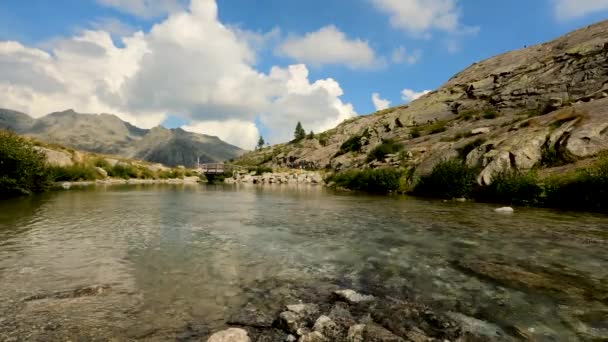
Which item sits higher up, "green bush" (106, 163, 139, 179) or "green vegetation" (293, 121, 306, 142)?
"green vegetation" (293, 121, 306, 142)

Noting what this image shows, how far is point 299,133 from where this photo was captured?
172m

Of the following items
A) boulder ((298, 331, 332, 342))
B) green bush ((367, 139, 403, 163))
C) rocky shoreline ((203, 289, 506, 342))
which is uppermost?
green bush ((367, 139, 403, 163))

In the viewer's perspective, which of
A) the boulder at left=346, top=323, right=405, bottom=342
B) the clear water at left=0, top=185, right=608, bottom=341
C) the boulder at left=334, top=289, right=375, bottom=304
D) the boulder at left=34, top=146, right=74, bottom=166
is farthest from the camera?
the boulder at left=34, top=146, right=74, bottom=166

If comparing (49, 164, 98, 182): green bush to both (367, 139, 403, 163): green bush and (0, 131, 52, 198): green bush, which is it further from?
(367, 139, 403, 163): green bush

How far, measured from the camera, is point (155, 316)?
7184 millimetres

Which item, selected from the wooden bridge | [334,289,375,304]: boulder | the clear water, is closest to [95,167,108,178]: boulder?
the wooden bridge

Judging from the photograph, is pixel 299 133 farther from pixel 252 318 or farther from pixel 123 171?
pixel 252 318

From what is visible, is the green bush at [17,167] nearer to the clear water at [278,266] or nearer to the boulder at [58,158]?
the clear water at [278,266]

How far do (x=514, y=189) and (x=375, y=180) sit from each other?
70.6 feet

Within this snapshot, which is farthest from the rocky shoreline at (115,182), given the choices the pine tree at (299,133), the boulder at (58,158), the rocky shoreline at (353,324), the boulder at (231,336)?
the pine tree at (299,133)

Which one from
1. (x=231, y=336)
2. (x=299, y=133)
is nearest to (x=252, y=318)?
(x=231, y=336)

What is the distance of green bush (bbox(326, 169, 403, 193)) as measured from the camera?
45969 millimetres

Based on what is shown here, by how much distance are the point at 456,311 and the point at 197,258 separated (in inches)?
335

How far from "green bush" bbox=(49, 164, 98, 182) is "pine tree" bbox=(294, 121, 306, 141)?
344 feet
